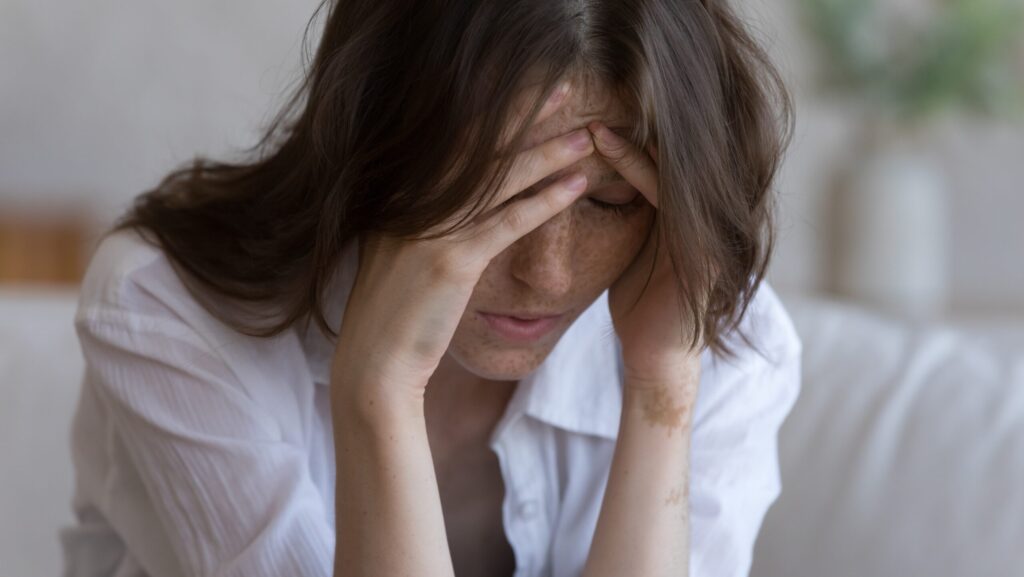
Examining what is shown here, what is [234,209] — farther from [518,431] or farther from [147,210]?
[518,431]

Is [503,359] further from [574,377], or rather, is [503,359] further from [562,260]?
[574,377]

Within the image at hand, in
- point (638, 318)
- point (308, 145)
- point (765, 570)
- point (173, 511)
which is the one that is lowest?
point (765, 570)

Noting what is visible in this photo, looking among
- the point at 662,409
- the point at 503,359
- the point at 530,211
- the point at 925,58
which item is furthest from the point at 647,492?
the point at 925,58

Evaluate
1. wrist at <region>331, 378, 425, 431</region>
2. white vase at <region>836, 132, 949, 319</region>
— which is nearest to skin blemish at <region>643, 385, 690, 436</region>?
wrist at <region>331, 378, 425, 431</region>

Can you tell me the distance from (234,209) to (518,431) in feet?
1.01

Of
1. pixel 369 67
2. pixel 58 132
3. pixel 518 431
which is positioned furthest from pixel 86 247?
pixel 369 67

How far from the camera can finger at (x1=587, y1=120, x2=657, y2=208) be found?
79 cm

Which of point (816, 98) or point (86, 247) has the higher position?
point (816, 98)

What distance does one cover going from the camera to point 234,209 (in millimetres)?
1014

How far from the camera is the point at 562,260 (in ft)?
2.74

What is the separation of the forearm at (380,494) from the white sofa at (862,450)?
480mm

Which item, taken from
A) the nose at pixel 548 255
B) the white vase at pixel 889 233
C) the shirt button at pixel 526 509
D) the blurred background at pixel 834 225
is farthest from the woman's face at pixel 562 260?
the white vase at pixel 889 233

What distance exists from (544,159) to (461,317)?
0.16 meters

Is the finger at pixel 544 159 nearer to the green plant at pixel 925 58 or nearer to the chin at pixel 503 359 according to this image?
the chin at pixel 503 359
